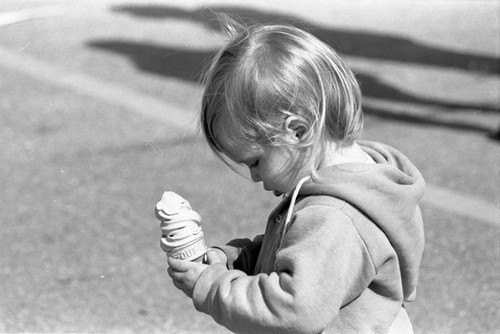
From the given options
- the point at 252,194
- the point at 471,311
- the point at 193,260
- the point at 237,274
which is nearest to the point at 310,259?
the point at 237,274

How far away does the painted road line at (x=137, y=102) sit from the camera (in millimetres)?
4859

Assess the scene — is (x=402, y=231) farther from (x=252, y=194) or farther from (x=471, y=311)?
(x=252, y=194)

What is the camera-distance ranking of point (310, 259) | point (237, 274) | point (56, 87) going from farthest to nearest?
point (56, 87) < point (237, 274) < point (310, 259)

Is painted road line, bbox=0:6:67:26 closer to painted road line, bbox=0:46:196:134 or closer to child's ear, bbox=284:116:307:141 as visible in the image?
painted road line, bbox=0:46:196:134

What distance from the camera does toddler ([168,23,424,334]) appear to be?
190 cm

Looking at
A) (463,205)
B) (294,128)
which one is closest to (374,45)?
(463,205)

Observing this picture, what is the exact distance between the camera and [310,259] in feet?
6.17

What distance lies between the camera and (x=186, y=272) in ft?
6.93

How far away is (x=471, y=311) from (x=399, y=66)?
447 centimetres

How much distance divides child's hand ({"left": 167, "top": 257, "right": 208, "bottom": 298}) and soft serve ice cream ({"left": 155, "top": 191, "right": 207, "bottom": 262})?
0.09 ft

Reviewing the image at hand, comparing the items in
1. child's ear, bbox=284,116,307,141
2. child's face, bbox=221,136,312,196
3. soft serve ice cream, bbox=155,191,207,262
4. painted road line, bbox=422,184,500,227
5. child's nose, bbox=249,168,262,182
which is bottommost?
painted road line, bbox=422,184,500,227

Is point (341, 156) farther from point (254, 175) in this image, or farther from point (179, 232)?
point (179, 232)

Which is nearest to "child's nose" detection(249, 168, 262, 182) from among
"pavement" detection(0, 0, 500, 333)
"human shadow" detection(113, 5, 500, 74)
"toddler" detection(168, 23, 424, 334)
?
"toddler" detection(168, 23, 424, 334)

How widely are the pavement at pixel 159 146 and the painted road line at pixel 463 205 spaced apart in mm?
13
